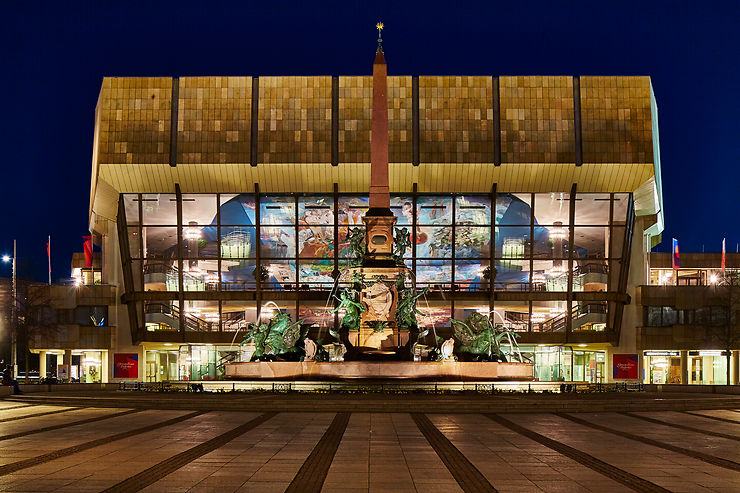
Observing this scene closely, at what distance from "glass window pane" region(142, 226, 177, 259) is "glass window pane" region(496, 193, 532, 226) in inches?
955

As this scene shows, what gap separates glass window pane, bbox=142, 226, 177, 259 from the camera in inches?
2467

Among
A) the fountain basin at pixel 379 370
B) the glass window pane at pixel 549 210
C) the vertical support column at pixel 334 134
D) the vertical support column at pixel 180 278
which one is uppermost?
the vertical support column at pixel 334 134

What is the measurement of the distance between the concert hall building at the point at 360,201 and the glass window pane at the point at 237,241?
0.37 feet

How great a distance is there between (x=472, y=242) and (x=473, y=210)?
2.39m

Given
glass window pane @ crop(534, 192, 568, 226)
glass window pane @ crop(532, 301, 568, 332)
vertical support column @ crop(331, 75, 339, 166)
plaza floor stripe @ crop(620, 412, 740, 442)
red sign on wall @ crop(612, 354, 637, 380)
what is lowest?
red sign on wall @ crop(612, 354, 637, 380)

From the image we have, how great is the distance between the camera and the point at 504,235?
62.3 meters

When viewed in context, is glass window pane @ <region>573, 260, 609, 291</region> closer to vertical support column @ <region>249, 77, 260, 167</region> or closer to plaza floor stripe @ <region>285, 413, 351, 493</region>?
vertical support column @ <region>249, 77, 260, 167</region>

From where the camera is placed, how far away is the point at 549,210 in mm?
62000

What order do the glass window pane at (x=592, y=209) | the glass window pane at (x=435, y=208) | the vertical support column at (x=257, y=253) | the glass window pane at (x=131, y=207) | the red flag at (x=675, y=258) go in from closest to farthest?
the glass window pane at (x=592, y=209) < the glass window pane at (x=131, y=207) < the vertical support column at (x=257, y=253) < the glass window pane at (x=435, y=208) < the red flag at (x=675, y=258)

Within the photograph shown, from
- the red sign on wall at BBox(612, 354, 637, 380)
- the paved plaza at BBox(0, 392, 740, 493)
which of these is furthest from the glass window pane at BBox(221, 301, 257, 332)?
the paved plaza at BBox(0, 392, 740, 493)

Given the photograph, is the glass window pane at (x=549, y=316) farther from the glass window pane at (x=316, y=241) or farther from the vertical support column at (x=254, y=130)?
the vertical support column at (x=254, y=130)

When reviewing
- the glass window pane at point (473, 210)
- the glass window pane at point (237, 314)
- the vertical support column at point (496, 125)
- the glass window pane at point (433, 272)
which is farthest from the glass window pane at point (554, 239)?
the glass window pane at point (237, 314)

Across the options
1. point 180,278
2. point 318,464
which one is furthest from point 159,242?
point 318,464

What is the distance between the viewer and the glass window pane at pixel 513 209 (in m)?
62.0
